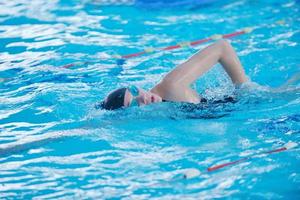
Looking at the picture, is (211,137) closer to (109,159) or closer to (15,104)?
(109,159)

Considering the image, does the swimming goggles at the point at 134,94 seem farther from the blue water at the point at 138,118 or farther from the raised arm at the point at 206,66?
the raised arm at the point at 206,66

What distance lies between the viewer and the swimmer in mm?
4195

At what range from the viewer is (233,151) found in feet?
13.1

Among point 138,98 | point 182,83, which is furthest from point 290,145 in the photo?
point 138,98

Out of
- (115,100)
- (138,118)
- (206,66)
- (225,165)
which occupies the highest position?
(206,66)

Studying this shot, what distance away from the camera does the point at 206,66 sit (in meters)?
4.61

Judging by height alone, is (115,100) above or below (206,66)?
below

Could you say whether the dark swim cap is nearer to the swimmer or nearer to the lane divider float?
the swimmer

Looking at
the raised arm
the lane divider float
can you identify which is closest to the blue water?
the lane divider float

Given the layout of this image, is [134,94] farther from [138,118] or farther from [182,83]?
[182,83]

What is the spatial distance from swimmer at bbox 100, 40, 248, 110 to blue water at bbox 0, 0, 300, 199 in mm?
103

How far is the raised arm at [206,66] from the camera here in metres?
4.50

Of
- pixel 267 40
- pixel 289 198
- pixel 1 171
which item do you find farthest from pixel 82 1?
pixel 289 198

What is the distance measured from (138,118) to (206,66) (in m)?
0.72
